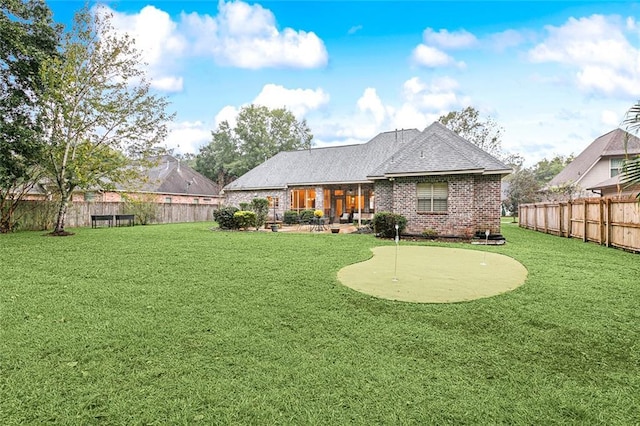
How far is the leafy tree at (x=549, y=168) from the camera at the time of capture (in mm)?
50625

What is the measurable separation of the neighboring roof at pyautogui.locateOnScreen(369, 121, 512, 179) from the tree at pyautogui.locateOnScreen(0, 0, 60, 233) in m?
14.4

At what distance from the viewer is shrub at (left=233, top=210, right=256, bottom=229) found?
17.3 meters

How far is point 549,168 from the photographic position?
172 ft

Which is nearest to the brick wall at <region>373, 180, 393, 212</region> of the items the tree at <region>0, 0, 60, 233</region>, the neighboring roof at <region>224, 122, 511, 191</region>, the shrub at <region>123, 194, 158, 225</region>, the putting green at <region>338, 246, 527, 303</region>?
the neighboring roof at <region>224, 122, 511, 191</region>

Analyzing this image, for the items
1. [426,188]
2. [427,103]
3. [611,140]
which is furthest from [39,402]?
[427,103]

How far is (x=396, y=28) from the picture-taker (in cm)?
1545

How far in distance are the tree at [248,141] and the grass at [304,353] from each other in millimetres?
36014

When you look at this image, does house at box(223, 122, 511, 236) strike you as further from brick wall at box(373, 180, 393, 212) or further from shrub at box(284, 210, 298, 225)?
shrub at box(284, 210, 298, 225)

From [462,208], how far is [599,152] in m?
17.7

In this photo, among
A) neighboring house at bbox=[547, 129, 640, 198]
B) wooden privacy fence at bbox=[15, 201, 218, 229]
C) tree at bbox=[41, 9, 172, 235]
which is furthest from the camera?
neighboring house at bbox=[547, 129, 640, 198]

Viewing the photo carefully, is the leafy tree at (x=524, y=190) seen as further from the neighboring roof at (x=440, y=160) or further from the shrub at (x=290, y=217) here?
the shrub at (x=290, y=217)

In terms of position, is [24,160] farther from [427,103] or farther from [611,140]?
[611,140]

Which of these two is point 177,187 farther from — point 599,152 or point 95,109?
Result: point 599,152

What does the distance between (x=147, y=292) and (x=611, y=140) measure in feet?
98.3
